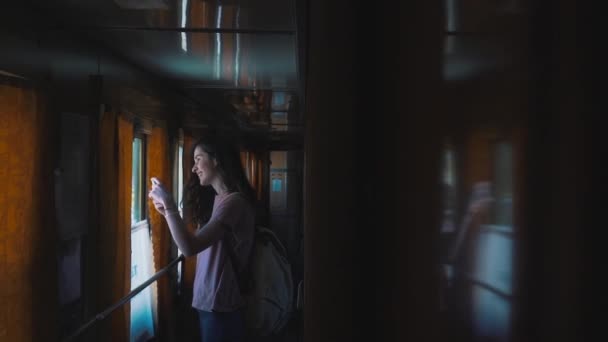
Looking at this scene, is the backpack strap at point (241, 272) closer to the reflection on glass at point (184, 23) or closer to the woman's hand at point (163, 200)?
the woman's hand at point (163, 200)

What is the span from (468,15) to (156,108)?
2978 millimetres

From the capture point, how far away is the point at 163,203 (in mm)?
1839

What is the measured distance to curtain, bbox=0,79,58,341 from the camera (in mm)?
1288

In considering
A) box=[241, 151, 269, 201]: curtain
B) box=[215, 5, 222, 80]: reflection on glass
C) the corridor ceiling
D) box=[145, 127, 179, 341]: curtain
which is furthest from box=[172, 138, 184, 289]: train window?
box=[241, 151, 269, 201]: curtain

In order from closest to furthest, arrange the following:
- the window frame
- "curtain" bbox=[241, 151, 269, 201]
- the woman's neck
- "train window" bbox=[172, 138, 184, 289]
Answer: the woman's neck, the window frame, "train window" bbox=[172, 138, 184, 289], "curtain" bbox=[241, 151, 269, 201]

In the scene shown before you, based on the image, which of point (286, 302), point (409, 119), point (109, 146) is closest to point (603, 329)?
point (409, 119)

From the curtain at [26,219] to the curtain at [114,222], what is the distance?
0.48 metres

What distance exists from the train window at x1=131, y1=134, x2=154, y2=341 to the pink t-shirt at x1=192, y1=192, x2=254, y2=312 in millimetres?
1124

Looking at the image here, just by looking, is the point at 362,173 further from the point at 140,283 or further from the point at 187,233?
the point at 140,283

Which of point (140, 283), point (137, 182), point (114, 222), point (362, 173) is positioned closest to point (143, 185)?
point (137, 182)

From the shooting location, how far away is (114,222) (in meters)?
2.10

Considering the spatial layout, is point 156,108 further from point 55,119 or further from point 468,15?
point 468,15

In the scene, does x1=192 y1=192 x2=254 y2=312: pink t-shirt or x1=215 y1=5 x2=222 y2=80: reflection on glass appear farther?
x1=192 y1=192 x2=254 y2=312: pink t-shirt

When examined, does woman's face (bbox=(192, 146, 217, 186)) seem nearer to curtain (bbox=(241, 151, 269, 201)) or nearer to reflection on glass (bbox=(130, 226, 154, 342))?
reflection on glass (bbox=(130, 226, 154, 342))
